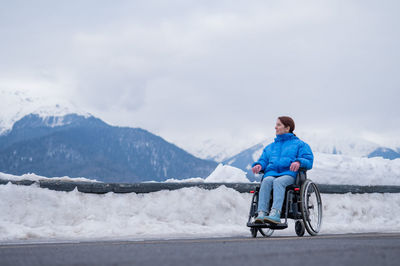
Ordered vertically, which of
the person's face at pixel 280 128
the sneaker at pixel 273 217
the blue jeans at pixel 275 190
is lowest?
the sneaker at pixel 273 217

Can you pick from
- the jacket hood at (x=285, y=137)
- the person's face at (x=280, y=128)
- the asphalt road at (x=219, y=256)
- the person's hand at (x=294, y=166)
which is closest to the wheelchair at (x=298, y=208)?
the person's hand at (x=294, y=166)

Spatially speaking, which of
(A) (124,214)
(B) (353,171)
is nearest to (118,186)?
(A) (124,214)

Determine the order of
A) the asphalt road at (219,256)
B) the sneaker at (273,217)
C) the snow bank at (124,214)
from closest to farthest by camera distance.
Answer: the asphalt road at (219,256) → the sneaker at (273,217) → the snow bank at (124,214)

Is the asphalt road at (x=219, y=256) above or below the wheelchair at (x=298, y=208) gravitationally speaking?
below

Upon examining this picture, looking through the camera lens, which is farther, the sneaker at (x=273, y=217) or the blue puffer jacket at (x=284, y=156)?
the blue puffer jacket at (x=284, y=156)

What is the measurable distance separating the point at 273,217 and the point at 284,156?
0.96 metres

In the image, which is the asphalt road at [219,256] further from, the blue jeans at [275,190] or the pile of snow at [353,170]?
the pile of snow at [353,170]

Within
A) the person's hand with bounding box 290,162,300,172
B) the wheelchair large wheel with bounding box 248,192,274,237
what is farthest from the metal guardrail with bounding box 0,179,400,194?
the person's hand with bounding box 290,162,300,172

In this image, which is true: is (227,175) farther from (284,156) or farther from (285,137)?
(284,156)

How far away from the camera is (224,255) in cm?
355

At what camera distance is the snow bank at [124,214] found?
23.1ft

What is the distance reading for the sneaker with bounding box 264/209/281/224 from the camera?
6203mm

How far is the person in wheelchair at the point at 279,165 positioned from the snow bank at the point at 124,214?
994 mm

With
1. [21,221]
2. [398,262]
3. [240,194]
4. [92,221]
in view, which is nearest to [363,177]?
[240,194]
